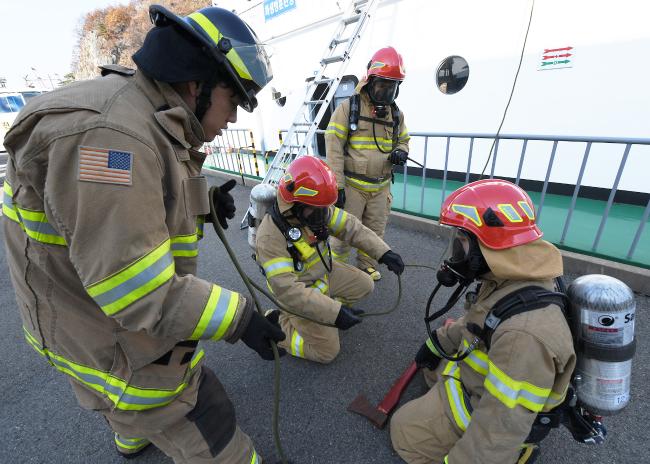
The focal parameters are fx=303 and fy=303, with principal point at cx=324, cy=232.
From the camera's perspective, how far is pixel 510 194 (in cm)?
152

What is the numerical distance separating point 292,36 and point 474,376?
30.8 feet

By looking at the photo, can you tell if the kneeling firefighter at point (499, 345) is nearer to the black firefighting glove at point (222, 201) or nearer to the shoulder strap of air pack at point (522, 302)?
the shoulder strap of air pack at point (522, 302)

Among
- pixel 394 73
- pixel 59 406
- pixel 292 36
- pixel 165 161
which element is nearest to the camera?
pixel 165 161

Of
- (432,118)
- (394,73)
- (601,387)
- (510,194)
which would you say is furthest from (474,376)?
(432,118)

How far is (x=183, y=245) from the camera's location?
1.19 metres

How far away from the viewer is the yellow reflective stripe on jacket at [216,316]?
1011 millimetres

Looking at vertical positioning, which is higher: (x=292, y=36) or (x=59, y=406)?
(x=292, y=36)

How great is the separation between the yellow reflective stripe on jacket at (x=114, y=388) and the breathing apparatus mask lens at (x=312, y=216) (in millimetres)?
1494

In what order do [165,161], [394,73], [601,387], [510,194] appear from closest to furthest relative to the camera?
[165,161]
[601,387]
[510,194]
[394,73]

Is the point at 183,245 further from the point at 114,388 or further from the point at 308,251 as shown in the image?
the point at 308,251

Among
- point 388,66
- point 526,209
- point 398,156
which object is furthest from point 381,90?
point 526,209

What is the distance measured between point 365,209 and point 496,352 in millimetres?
2557

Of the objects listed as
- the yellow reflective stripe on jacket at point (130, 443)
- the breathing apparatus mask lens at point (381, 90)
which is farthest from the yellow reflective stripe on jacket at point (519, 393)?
the breathing apparatus mask lens at point (381, 90)

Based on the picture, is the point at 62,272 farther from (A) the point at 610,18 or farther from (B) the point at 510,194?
(A) the point at 610,18
